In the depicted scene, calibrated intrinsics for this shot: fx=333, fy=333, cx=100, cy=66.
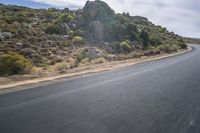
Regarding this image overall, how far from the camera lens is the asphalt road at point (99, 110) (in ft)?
27.0

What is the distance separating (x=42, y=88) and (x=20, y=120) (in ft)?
21.2

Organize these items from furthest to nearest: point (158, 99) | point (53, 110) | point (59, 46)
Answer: point (59, 46), point (158, 99), point (53, 110)

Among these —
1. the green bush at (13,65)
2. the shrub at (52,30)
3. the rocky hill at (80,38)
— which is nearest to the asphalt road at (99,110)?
the green bush at (13,65)

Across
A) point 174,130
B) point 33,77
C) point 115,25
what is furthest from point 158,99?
point 115,25

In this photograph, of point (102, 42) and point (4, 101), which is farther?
point (102, 42)

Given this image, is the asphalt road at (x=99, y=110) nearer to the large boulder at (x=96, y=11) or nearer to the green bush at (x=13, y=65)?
the green bush at (x=13, y=65)

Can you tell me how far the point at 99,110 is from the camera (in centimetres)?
1035

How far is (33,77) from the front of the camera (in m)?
19.3

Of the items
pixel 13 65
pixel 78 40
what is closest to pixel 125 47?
pixel 78 40

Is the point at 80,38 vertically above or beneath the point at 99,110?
beneath

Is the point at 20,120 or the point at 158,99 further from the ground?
the point at 20,120

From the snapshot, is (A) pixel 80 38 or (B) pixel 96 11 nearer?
(A) pixel 80 38

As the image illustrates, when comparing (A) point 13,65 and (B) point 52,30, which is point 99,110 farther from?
(B) point 52,30

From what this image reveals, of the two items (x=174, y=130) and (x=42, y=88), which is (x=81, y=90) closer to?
(x=42, y=88)
